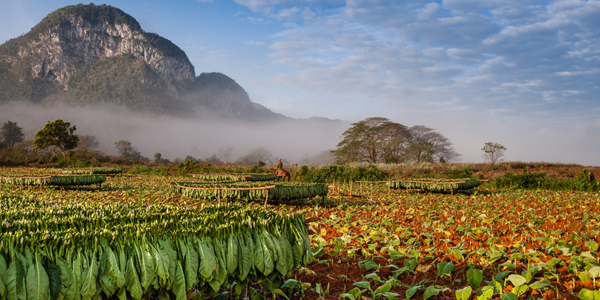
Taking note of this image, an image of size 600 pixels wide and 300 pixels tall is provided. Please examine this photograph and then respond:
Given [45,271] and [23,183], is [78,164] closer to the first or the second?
[23,183]

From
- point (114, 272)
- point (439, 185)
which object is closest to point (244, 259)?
point (114, 272)

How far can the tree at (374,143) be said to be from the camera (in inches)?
1336

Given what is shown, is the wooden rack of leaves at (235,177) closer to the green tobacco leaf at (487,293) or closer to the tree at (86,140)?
the green tobacco leaf at (487,293)

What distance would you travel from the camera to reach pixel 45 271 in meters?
1.84

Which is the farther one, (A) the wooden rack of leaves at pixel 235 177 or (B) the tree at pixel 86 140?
(B) the tree at pixel 86 140

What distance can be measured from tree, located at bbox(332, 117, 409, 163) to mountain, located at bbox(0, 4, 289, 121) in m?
67.5

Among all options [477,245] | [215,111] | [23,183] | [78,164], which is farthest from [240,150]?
[477,245]

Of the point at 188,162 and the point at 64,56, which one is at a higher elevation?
the point at 64,56

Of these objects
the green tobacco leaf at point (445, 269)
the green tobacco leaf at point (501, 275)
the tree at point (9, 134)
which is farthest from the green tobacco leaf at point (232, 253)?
the tree at point (9, 134)

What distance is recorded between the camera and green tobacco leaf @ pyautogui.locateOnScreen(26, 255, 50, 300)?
69.4 inches

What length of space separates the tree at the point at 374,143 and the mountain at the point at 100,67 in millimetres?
67501

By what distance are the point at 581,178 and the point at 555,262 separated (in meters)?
13.8

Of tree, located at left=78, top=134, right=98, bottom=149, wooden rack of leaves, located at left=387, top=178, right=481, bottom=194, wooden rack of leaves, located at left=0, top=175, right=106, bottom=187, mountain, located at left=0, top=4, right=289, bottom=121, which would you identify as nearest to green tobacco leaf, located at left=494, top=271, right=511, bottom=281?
wooden rack of leaves, located at left=387, top=178, right=481, bottom=194

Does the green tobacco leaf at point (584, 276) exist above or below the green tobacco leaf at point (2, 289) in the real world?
below
